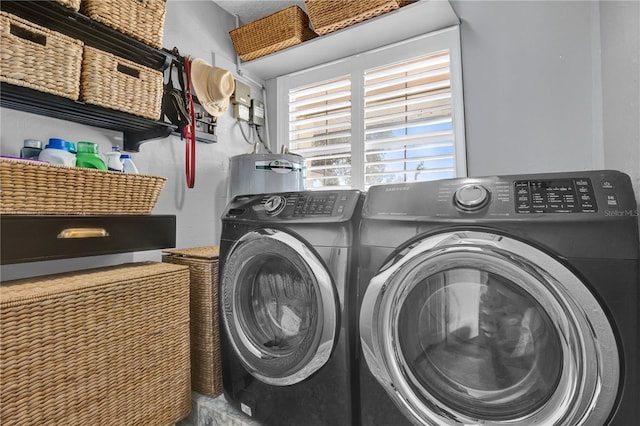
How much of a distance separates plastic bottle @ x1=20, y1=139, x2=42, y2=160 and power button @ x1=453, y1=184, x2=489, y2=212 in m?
1.40

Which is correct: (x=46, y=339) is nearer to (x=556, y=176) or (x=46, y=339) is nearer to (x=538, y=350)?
(x=538, y=350)

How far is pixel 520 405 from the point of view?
79 centimetres

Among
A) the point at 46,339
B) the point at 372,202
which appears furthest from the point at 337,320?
the point at 46,339

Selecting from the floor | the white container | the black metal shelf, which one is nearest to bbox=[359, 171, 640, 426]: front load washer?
the floor

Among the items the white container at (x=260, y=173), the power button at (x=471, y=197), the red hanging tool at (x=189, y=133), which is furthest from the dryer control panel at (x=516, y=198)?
the red hanging tool at (x=189, y=133)

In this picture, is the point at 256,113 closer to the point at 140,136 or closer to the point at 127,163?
the point at 140,136

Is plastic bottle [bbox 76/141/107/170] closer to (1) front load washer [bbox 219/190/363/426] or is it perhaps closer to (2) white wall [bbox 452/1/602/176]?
(1) front load washer [bbox 219/190/363/426]

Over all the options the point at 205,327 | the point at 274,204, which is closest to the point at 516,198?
the point at 274,204

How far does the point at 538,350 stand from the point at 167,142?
1.84 m

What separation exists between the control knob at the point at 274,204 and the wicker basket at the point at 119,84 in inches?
26.1

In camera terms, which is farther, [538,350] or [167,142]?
[167,142]

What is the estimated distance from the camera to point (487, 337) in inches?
33.2

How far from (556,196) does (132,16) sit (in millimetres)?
1614

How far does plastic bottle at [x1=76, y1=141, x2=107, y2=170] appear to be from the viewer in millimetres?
1234
